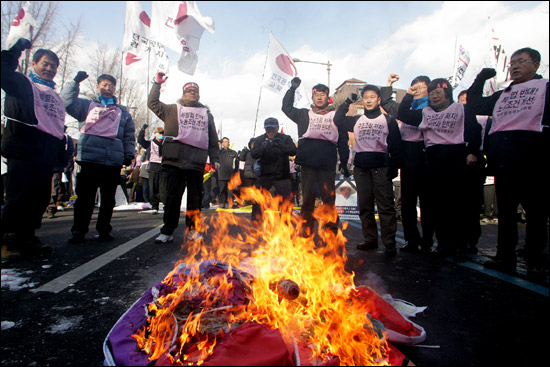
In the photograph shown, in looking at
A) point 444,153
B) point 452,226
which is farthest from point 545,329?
point 444,153

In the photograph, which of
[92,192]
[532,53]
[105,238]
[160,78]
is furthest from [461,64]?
[105,238]

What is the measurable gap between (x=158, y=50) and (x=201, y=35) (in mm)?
1294

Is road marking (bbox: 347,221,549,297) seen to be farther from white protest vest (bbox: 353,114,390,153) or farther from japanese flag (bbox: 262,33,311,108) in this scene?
japanese flag (bbox: 262,33,311,108)

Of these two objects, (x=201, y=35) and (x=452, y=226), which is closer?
(x=452, y=226)

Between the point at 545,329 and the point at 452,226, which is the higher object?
the point at 452,226

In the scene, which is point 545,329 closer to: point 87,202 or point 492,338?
point 492,338

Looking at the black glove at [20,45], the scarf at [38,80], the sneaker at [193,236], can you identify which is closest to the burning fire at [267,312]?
the sneaker at [193,236]

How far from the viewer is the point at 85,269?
3.13 m

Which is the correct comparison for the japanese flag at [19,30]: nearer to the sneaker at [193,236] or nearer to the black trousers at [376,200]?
the sneaker at [193,236]

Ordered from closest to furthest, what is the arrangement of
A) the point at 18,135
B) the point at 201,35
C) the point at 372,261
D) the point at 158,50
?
the point at 18,135
the point at 372,261
the point at 201,35
the point at 158,50

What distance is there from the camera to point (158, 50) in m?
6.18

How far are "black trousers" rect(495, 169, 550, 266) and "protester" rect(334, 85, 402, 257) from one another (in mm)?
1257

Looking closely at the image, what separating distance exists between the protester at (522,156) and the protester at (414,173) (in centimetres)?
95

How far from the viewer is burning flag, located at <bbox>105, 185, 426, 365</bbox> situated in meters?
1.39
